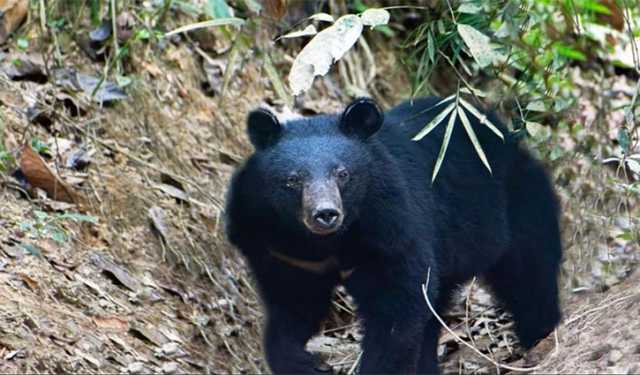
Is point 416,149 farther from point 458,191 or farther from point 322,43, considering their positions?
point 322,43

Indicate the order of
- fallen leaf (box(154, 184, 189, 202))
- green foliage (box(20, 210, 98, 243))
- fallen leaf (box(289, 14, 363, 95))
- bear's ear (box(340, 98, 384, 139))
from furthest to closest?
fallen leaf (box(154, 184, 189, 202)) < green foliage (box(20, 210, 98, 243)) < bear's ear (box(340, 98, 384, 139)) < fallen leaf (box(289, 14, 363, 95))

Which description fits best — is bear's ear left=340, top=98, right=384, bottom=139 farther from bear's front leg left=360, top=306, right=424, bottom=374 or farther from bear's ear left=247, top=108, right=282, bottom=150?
bear's front leg left=360, top=306, right=424, bottom=374

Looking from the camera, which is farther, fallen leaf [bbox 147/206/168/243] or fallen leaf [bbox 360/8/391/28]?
fallen leaf [bbox 147/206/168/243]

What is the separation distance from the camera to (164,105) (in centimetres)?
822

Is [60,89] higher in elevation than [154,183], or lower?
higher

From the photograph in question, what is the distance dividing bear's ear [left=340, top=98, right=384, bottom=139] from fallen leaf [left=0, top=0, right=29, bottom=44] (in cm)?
288

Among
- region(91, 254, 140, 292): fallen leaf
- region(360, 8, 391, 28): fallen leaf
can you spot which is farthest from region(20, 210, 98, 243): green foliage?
region(360, 8, 391, 28): fallen leaf

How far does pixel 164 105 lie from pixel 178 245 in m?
1.33

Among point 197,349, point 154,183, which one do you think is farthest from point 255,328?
point 154,183

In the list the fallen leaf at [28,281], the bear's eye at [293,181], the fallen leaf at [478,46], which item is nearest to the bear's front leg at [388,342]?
the bear's eye at [293,181]

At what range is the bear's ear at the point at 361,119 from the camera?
19.4 feet

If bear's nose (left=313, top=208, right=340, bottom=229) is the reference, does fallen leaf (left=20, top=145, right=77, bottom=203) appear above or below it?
below

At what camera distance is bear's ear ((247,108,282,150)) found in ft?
19.5

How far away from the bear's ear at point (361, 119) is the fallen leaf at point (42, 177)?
74.2 inches
